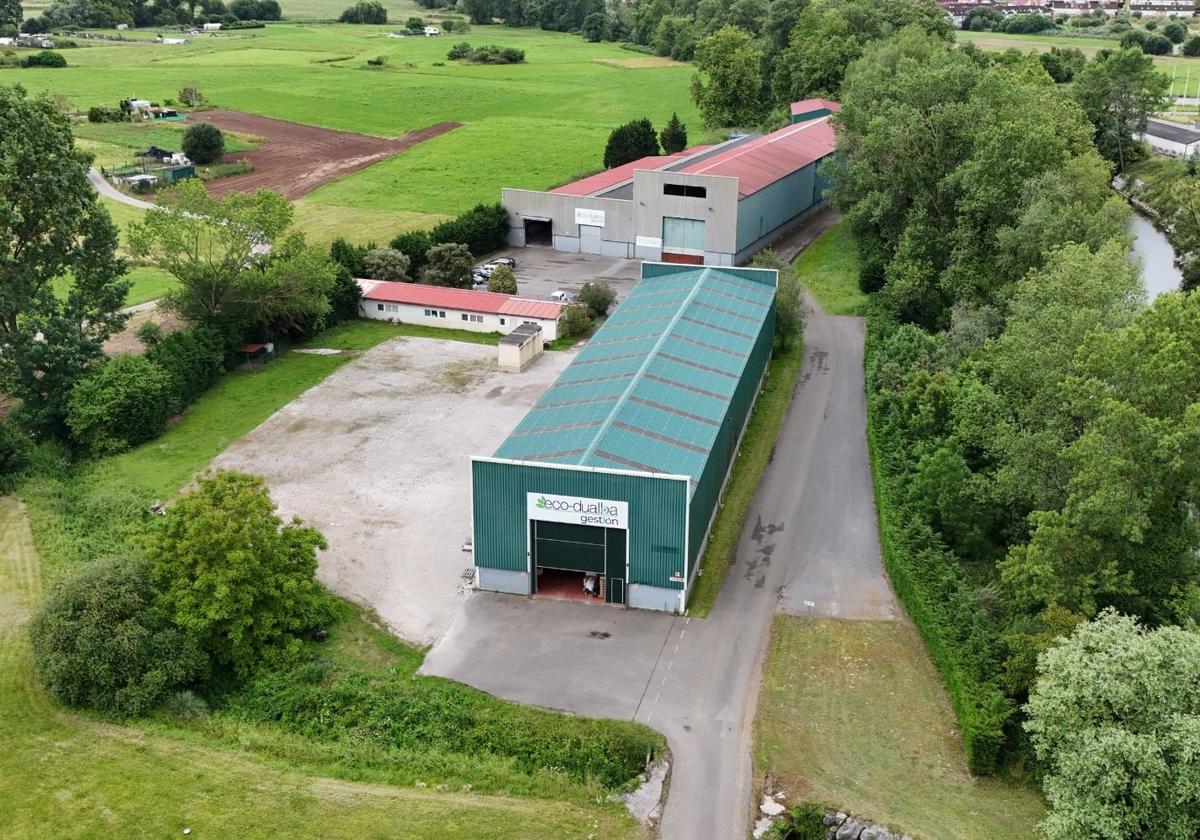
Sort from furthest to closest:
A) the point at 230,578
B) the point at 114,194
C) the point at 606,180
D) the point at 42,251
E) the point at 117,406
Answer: the point at 114,194, the point at 606,180, the point at 42,251, the point at 117,406, the point at 230,578

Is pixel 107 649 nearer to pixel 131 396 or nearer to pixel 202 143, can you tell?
pixel 131 396

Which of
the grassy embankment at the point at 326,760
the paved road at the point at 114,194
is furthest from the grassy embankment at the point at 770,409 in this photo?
the paved road at the point at 114,194

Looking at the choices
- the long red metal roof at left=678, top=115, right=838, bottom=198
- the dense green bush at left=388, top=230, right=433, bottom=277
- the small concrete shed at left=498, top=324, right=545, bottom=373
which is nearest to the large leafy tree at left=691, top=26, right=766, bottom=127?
the long red metal roof at left=678, top=115, right=838, bottom=198

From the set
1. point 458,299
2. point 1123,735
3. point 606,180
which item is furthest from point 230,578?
point 606,180

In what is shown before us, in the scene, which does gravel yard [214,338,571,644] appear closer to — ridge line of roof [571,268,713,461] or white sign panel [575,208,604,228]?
ridge line of roof [571,268,713,461]

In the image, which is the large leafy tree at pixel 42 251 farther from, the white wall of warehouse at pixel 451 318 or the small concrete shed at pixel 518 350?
the small concrete shed at pixel 518 350

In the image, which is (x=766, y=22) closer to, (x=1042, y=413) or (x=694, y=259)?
(x=694, y=259)

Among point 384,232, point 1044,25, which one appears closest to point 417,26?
point 1044,25
